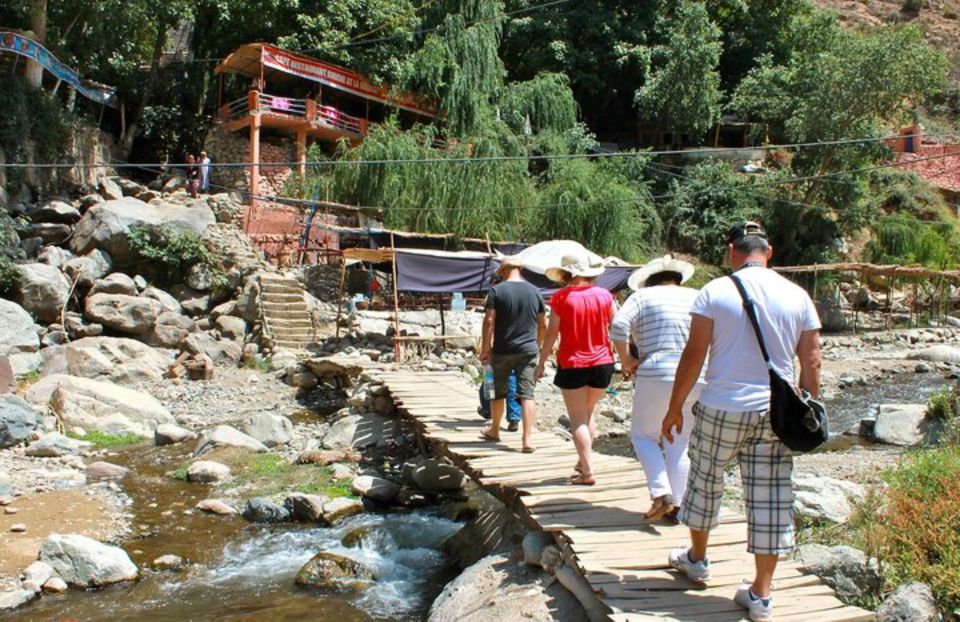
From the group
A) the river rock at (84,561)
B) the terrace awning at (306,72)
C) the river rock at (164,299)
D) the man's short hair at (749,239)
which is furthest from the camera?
the terrace awning at (306,72)

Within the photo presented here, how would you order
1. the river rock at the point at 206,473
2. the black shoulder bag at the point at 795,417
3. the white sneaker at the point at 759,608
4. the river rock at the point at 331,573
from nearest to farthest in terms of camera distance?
the black shoulder bag at the point at 795,417 → the white sneaker at the point at 759,608 → the river rock at the point at 331,573 → the river rock at the point at 206,473

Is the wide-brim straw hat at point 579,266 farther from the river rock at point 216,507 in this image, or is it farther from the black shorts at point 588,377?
the river rock at point 216,507

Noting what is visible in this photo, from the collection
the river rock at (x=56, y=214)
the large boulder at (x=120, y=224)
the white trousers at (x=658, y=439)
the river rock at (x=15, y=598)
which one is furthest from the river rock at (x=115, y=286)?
the white trousers at (x=658, y=439)

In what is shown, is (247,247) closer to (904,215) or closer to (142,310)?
(142,310)

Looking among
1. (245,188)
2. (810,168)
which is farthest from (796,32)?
(245,188)

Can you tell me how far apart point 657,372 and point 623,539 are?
0.98 m

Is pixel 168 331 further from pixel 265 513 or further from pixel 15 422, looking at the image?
pixel 265 513

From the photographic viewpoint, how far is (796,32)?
3072 cm

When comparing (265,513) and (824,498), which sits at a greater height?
(824,498)

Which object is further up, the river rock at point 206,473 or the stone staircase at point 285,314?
the stone staircase at point 285,314

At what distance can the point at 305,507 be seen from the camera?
25.4ft

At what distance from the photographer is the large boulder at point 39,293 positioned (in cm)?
1591

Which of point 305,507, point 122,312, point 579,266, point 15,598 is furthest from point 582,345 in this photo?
point 122,312

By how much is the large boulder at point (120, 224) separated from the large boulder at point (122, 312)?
6.49 ft
